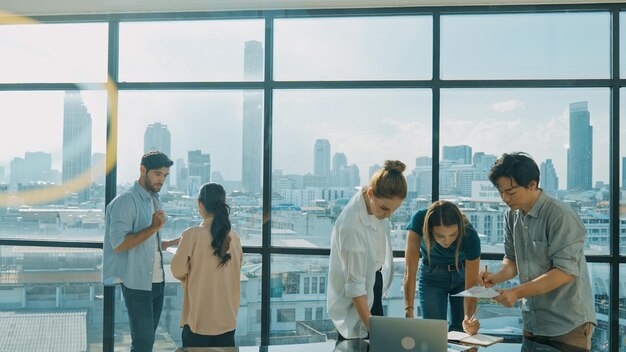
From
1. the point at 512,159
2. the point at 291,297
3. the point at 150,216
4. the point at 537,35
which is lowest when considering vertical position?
the point at 291,297

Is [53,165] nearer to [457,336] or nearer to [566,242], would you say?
[457,336]

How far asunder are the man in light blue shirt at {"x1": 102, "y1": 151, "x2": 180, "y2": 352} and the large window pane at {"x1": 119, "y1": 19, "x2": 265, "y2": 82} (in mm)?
1025

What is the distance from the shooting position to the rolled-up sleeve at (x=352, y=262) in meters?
2.62

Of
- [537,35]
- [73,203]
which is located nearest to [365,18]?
[537,35]

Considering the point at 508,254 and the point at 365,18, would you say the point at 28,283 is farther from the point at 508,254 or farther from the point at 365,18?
the point at 508,254

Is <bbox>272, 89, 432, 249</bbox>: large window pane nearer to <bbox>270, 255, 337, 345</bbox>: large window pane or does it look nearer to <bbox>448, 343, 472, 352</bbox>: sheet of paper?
<bbox>270, 255, 337, 345</bbox>: large window pane

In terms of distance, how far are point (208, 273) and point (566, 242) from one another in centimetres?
171

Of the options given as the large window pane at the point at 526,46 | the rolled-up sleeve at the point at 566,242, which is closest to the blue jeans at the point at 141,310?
the rolled-up sleeve at the point at 566,242

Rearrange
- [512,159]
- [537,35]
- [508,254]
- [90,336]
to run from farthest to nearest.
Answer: [90,336] < [537,35] < [508,254] < [512,159]

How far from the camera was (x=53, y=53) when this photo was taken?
15.7ft

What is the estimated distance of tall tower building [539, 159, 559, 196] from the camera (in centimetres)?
427

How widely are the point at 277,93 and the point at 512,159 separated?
2.17 m

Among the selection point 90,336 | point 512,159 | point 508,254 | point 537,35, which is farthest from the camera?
point 90,336

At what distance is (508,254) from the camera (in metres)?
3.11
